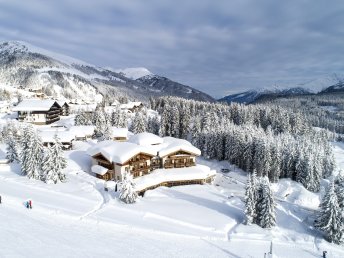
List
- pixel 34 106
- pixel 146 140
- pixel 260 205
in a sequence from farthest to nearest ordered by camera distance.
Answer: pixel 34 106 → pixel 146 140 → pixel 260 205

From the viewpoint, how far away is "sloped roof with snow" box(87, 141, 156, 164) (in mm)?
56628

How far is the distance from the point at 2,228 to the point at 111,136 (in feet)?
180

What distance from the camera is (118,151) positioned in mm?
58656

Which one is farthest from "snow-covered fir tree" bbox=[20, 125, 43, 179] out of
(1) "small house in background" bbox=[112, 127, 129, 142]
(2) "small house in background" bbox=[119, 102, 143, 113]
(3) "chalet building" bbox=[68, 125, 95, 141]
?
(2) "small house in background" bbox=[119, 102, 143, 113]

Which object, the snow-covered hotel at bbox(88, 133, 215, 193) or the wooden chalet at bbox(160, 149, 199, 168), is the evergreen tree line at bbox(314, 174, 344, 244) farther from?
the wooden chalet at bbox(160, 149, 199, 168)

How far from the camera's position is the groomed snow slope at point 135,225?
26906 mm

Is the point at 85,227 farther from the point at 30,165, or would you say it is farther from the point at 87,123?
the point at 87,123

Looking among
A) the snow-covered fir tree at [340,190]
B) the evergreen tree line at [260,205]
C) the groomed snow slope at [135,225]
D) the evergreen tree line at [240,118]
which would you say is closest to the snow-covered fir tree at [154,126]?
the evergreen tree line at [240,118]

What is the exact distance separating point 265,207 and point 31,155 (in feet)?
118

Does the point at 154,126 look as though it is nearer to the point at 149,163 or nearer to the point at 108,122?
the point at 108,122

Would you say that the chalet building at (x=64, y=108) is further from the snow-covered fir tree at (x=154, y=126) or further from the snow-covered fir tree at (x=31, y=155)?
the snow-covered fir tree at (x=31, y=155)

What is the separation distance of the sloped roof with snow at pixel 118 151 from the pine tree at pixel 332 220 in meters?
32.2

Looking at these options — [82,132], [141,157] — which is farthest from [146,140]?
[82,132]

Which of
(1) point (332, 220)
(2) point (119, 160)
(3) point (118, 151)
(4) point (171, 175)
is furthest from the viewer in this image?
(4) point (171, 175)
